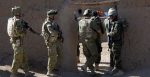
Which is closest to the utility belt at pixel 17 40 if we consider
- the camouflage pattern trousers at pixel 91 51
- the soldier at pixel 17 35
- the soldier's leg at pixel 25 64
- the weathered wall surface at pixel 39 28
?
the soldier at pixel 17 35

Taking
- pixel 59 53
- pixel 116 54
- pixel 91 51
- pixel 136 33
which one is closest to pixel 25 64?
pixel 59 53

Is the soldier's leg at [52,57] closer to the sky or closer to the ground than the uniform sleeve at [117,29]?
closer to the ground

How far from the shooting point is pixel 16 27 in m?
10.8

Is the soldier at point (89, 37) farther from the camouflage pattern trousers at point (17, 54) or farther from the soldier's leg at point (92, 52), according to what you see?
the camouflage pattern trousers at point (17, 54)

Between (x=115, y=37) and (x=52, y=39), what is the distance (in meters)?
1.58

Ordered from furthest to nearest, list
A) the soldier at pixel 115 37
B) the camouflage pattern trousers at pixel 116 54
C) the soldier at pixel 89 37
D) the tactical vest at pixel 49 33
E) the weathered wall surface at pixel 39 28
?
the weathered wall surface at pixel 39 28 → the soldier at pixel 89 37 → the camouflage pattern trousers at pixel 116 54 → the soldier at pixel 115 37 → the tactical vest at pixel 49 33

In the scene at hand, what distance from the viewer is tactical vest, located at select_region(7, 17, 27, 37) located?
1079 cm

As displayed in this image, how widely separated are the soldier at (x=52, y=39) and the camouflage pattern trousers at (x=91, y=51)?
0.73m

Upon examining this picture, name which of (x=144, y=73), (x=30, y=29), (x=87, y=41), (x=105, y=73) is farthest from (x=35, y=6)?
(x=144, y=73)

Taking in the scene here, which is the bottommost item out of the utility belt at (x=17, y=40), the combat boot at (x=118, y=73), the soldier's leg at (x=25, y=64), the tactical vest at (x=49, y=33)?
the combat boot at (x=118, y=73)

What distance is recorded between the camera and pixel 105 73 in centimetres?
1130

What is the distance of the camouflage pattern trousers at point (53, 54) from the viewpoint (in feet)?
35.8

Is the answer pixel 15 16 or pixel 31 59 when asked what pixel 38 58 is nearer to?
pixel 31 59

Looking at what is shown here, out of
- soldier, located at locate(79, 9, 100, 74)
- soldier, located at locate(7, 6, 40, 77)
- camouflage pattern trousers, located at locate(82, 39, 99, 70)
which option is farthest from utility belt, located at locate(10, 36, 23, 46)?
camouflage pattern trousers, located at locate(82, 39, 99, 70)
